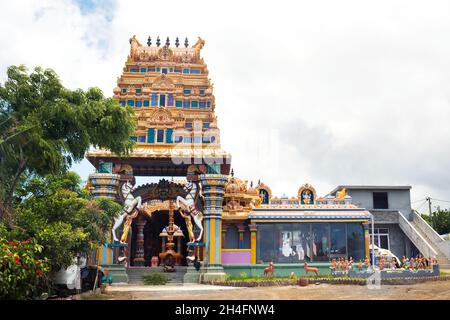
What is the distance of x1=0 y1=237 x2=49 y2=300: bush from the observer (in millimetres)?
10430

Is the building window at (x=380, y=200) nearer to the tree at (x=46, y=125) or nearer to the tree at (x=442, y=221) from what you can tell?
the tree at (x=442, y=221)

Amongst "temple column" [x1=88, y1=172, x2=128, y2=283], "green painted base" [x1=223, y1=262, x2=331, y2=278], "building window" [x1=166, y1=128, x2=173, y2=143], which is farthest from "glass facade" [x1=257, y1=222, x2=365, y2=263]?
"temple column" [x1=88, y1=172, x2=128, y2=283]

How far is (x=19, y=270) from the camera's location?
1070 cm

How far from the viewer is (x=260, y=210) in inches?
963

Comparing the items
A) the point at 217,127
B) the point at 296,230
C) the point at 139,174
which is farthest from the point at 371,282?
the point at 139,174

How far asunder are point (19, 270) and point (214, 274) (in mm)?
12442

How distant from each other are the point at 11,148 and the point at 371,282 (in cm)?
1439

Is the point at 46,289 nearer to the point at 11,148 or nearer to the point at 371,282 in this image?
the point at 11,148

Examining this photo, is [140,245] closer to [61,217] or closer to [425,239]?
[61,217]

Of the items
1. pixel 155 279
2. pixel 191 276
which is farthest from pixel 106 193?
pixel 191 276

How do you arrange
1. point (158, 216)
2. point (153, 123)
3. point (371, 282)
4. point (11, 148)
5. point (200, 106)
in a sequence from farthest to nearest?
point (158, 216) → point (200, 106) → point (153, 123) → point (371, 282) → point (11, 148)

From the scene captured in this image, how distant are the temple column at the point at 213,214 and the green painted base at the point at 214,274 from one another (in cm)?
11

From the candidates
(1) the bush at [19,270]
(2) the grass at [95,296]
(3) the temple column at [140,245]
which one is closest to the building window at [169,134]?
(3) the temple column at [140,245]

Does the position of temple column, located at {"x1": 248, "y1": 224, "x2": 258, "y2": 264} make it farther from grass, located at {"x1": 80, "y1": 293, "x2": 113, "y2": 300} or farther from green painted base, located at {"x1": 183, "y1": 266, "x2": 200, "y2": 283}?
grass, located at {"x1": 80, "y1": 293, "x2": 113, "y2": 300}
